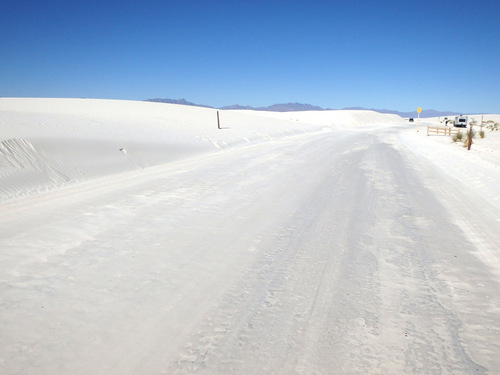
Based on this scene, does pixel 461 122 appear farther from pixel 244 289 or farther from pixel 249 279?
pixel 244 289

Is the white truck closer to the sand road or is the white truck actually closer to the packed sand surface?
the packed sand surface

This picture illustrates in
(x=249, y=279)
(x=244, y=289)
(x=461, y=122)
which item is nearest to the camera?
(x=244, y=289)

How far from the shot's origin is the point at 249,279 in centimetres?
321

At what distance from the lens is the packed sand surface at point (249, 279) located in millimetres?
2229

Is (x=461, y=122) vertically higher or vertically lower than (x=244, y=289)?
higher

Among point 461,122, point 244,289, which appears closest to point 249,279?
point 244,289

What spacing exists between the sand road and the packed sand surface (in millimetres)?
15

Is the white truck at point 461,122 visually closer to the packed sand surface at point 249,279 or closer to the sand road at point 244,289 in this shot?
the packed sand surface at point 249,279

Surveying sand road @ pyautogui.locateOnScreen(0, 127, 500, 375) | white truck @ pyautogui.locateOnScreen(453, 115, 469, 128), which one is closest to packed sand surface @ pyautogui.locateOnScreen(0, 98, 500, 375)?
sand road @ pyautogui.locateOnScreen(0, 127, 500, 375)

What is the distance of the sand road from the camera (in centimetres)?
221

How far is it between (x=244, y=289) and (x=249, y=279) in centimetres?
19

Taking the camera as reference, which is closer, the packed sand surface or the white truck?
the packed sand surface

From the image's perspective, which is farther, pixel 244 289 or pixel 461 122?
pixel 461 122

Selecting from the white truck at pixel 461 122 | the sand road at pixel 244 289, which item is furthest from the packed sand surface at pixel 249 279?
the white truck at pixel 461 122
